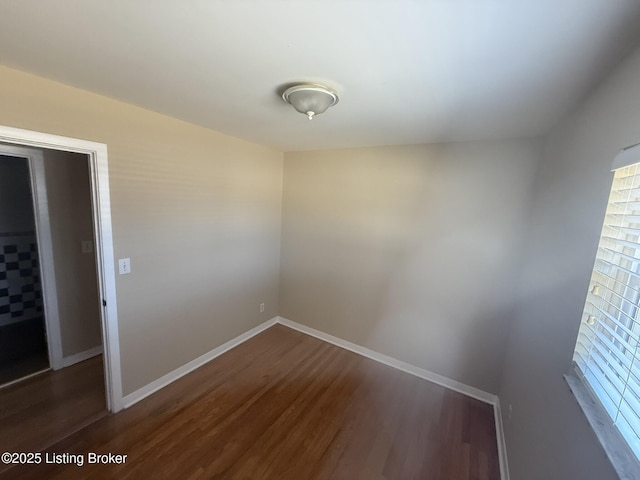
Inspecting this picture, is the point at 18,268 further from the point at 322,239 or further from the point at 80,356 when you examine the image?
the point at 322,239

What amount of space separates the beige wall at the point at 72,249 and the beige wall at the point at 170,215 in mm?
893

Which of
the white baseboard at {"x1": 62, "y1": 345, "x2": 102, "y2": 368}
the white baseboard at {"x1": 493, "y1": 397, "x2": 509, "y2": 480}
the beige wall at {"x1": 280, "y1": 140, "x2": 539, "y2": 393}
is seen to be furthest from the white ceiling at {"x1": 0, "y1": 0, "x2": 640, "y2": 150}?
the white baseboard at {"x1": 62, "y1": 345, "x2": 102, "y2": 368}

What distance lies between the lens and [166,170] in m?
2.17

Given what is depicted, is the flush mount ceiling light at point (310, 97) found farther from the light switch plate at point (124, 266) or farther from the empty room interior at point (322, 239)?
the light switch plate at point (124, 266)

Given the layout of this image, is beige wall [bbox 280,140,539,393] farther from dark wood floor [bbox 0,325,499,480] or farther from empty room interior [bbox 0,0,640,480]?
dark wood floor [bbox 0,325,499,480]

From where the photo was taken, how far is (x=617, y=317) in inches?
38.6

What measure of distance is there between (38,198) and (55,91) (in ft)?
4.09

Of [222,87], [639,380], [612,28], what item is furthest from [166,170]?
[639,380]

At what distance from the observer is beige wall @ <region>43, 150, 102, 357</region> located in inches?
93.4

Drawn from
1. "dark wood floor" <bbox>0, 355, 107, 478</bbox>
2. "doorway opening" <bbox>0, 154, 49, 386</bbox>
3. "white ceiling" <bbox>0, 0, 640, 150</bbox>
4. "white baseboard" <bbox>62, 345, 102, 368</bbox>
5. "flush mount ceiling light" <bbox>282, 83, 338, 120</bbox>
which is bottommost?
"dark wood floor" <bbox>0, 355, 107, 478</bbox>

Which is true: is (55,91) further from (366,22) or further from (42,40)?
(366,22)

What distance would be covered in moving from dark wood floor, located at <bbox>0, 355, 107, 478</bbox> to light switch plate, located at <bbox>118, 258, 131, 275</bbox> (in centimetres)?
112

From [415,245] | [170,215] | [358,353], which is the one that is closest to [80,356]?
[170,215]

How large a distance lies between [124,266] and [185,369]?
→ 1.22m
